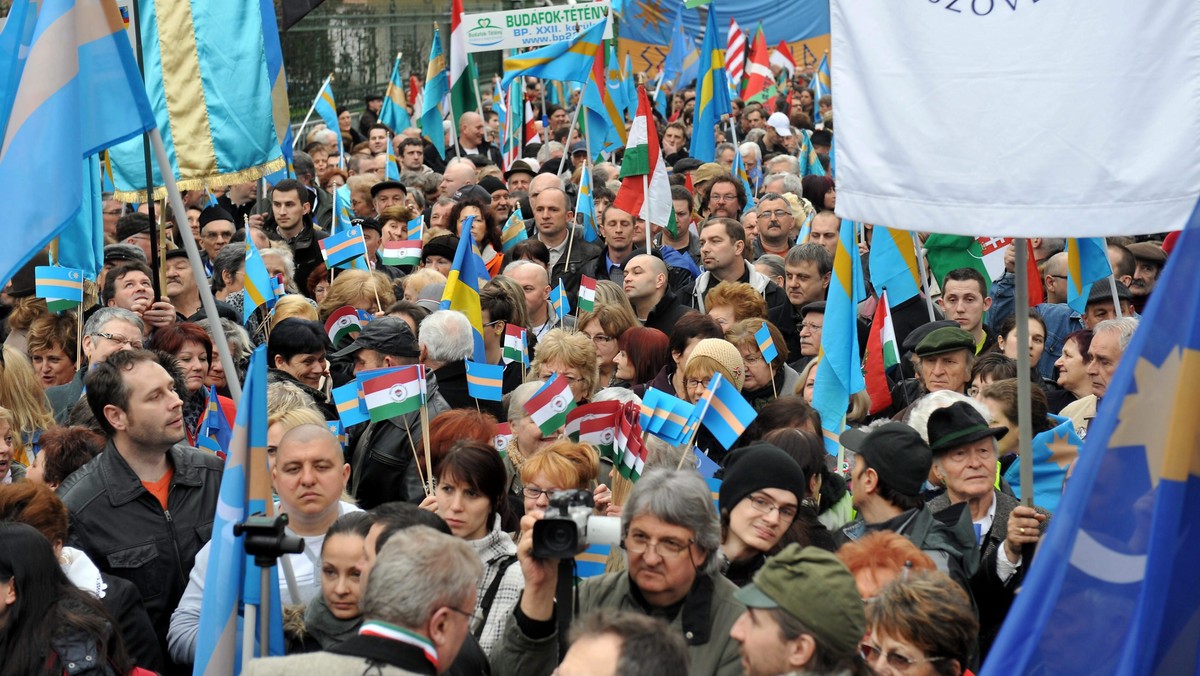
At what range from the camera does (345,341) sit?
27.1 ft

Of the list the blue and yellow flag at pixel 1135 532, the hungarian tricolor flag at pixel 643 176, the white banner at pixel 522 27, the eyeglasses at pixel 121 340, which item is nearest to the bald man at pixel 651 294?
the hungarian tricolor flag at pixel 643 176

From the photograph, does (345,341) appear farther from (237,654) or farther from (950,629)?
(950,629)

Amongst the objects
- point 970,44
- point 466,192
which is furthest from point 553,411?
point 466,192

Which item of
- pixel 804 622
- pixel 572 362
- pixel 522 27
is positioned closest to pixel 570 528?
pixel 804 622

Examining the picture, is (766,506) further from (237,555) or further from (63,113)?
(63,113)

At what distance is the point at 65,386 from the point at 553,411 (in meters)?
2.62

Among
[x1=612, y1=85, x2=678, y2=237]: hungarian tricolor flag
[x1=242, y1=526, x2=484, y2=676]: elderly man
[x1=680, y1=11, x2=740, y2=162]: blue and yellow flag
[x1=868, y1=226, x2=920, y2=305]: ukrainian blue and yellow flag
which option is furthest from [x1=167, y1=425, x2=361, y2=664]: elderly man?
[x1=680, y1=11, x2=740, y2=162]: blue and yellow flag

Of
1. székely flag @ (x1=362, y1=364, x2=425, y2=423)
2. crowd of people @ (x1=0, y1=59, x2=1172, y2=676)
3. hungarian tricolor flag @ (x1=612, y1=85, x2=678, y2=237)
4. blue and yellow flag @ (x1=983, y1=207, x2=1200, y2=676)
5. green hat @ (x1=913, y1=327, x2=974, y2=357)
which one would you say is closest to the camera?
blue and yellow flag @ (x1=983, y1=207, x2=1200, y2=676)

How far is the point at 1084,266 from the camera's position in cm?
837

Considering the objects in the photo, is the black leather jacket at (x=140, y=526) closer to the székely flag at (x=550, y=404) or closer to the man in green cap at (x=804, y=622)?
the székely flag at (x=550, y=404)

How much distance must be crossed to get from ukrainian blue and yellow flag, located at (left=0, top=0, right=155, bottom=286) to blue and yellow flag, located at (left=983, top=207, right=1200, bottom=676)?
3.08 metres

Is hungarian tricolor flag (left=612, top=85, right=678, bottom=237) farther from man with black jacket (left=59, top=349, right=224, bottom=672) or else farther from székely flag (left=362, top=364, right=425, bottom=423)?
man with black jacket (left=59, top=349, right=224, bottom=672)

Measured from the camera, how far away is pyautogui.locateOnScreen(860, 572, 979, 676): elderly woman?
3795 mm

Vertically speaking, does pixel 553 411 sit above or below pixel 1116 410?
below
